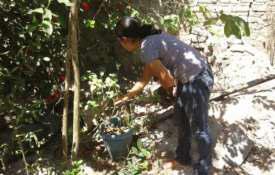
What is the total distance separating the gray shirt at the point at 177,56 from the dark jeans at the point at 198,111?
71mm

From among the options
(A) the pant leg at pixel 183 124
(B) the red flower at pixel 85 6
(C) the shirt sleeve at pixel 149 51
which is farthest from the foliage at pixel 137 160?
(B) the red flower at pixel 85 6

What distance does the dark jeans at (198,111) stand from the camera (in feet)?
11.8

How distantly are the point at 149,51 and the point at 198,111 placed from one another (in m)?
0.68

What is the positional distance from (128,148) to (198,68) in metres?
1.21

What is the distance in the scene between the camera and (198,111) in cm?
365

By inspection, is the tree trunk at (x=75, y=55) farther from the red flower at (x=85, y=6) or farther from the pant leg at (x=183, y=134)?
the pant leg at (x=183, y=134)

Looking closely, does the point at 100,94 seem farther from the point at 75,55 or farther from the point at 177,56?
the point at 177,56

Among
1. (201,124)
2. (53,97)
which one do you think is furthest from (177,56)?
(53,97)

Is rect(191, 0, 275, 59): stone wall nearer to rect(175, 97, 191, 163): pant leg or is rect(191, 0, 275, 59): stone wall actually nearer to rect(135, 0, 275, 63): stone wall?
rect(135, 0, 275, 63): stone wall

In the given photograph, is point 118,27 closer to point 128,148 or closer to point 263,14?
point 128,148

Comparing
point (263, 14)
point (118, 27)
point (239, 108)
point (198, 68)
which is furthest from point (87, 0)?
point (263, 14)

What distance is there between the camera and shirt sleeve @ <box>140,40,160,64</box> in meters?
3.44

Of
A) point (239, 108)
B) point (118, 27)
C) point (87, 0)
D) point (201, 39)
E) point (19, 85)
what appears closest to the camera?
point (118, 27)

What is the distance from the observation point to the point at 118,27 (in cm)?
349
